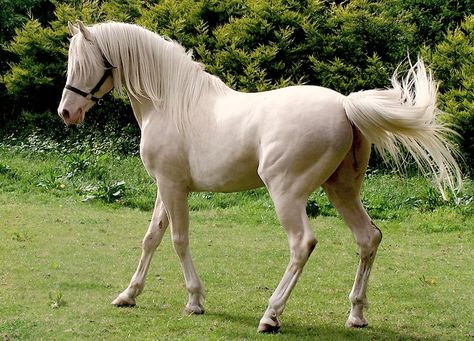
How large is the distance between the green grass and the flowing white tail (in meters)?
1.25

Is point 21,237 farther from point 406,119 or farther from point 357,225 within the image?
point 406,119

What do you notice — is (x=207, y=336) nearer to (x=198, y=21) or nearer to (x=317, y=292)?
(x=317, y=292)

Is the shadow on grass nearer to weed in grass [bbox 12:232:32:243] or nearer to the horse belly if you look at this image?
the horse belly

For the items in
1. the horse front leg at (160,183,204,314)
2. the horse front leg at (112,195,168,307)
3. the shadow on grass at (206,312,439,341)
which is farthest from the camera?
the horse front leg at (112,195,168,307)

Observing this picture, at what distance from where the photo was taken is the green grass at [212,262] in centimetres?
557

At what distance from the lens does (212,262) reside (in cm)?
771

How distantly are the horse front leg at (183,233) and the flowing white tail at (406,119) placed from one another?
1472 millimetres

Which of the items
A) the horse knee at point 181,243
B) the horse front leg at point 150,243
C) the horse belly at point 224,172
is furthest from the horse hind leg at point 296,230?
the horse front leg at point 150,243

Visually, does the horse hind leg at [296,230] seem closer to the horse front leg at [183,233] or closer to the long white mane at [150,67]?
the horse front leg at [183,233]

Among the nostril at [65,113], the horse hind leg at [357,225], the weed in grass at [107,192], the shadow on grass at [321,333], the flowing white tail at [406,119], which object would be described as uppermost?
the flowing white tail at [406,119]

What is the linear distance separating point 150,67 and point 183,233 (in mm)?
1252

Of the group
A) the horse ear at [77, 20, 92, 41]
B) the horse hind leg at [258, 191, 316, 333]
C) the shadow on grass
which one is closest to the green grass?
the shadow on grass

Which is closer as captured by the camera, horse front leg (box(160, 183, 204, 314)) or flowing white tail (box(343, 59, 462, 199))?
flowing white tail (box(343, 59, 462, 199))

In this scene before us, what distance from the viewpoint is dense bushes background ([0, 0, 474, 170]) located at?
1149 centimetres
